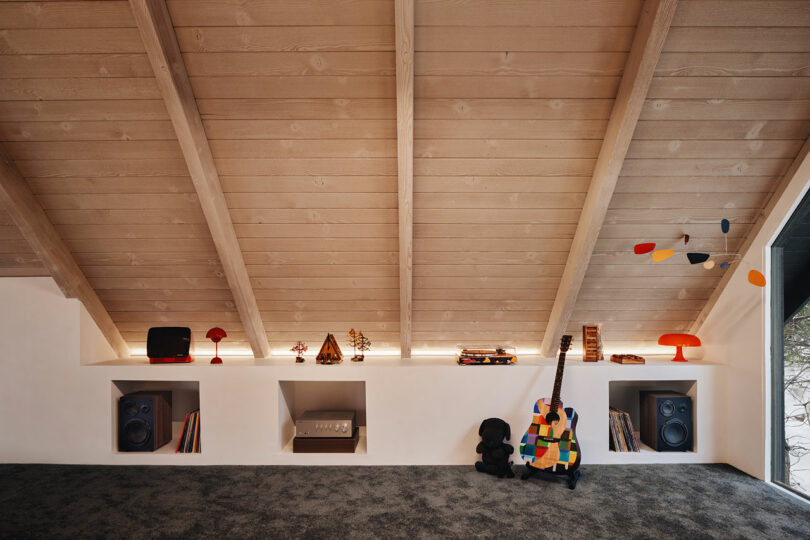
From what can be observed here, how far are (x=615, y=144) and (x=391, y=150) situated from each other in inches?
44.8

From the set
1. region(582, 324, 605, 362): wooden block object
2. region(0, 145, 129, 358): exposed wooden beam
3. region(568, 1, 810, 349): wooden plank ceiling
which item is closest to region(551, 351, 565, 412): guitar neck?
region(582, 324, 605, 362): wooden block object

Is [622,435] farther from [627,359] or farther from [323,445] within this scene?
[323,445]

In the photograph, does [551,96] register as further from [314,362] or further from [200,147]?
[314,362]

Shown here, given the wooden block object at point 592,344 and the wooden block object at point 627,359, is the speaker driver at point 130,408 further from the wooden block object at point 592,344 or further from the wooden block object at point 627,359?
the wooden block object at point 627,359

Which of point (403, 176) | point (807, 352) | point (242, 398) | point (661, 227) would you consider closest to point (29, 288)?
point (242, 398)

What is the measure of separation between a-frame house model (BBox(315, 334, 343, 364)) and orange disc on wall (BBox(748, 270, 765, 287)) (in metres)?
2.63

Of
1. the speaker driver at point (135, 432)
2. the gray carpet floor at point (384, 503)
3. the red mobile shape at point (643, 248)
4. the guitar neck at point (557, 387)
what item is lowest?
the gray carpet floor at point (384, 503)

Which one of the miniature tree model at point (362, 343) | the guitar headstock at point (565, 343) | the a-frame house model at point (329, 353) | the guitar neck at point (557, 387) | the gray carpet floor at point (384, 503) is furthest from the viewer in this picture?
the miniature tree model at point (362, 343)

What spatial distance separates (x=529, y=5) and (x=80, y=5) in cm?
198

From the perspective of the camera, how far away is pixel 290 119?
2479mm

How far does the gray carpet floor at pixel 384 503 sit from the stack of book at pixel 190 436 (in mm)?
164

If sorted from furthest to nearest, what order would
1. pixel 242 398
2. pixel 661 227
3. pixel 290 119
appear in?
pixel 242 398
pixel 661 227
pixel 290 119

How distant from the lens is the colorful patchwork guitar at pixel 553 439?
284 centimetres

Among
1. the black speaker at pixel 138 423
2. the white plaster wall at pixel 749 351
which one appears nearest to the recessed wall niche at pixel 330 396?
the black speaker at pixel 138 423
